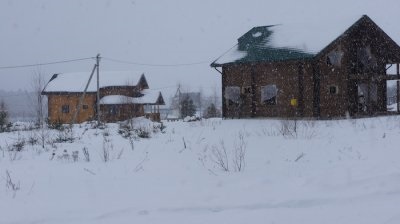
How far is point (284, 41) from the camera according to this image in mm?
21312

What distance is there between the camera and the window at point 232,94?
22.0 meters

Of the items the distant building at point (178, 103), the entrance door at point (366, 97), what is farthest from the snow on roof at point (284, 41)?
the distant building at point (178, 103)

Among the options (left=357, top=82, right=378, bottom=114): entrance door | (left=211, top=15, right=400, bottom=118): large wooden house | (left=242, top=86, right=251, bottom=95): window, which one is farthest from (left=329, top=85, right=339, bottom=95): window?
(left=242, top=86, right=251, bottom=95): window

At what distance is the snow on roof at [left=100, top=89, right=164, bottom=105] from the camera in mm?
35594

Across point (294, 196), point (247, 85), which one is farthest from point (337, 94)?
point (294, 196)

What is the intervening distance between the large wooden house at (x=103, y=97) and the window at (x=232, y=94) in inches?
572

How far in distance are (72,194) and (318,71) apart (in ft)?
52.9

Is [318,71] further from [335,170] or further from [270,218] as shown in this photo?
[270,218]

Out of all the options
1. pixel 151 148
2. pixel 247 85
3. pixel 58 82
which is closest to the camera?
pixel 151 148

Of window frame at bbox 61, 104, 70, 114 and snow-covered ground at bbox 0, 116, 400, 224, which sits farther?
window frame at bbox 61, 104, 70, 114

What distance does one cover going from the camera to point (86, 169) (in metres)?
7.00

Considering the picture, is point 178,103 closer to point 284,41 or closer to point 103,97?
point 103,97

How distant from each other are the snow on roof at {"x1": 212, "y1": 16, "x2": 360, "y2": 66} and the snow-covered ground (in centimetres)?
1167

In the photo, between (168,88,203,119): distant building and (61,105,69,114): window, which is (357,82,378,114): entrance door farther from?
(168,88,203,119): distant building
